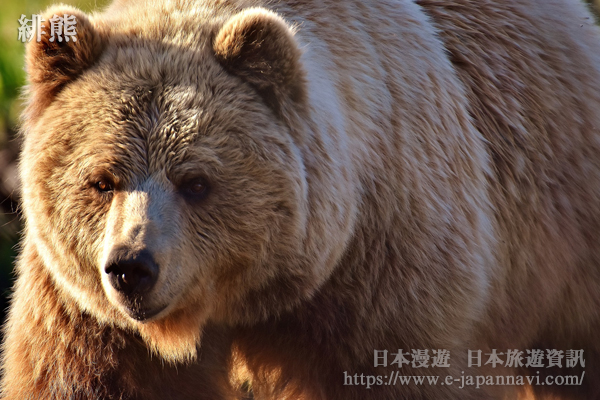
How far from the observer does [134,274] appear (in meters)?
3.21

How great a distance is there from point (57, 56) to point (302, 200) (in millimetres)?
1238

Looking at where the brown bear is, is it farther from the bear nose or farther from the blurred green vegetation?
the blurred green vegetation

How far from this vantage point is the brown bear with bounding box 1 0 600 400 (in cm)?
346

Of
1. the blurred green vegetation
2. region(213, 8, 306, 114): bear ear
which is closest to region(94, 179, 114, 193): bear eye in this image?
region(213, 8, 306, 114): bear ear

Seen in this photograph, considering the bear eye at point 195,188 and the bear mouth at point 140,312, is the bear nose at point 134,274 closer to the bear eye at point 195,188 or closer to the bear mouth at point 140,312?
the bear mouth at point 140,312

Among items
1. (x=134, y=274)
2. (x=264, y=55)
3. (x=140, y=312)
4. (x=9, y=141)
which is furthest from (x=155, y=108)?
(x=9, y=141)

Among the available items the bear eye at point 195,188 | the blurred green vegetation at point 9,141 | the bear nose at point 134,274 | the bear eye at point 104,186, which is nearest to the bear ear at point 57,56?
the bear eye at point 104,186

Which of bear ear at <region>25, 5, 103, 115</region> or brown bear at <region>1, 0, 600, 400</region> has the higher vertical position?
bear ear at <region>25, 5, 103, 115</region>

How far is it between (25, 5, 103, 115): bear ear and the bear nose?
939 mm

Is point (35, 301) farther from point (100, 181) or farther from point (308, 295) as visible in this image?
point (308, 295)

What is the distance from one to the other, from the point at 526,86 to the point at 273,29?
6.00 feet

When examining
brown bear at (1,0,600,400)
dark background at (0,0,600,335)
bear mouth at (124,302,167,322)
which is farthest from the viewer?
dark background at (0,0,600,335)

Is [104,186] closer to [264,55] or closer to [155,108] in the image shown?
[155,108]

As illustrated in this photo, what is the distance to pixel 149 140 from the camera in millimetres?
3412
